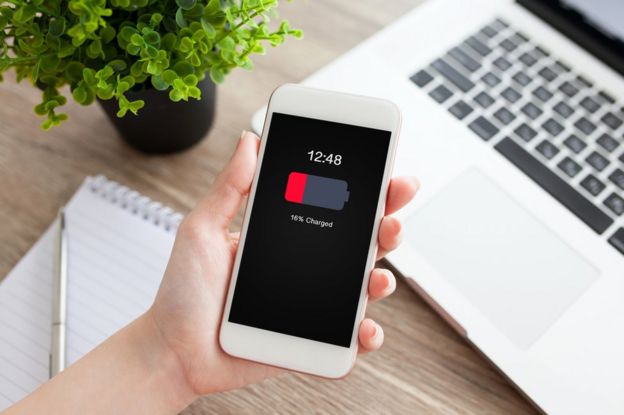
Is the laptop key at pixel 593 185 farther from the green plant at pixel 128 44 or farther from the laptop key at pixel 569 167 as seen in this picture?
the green plant at pixel 128 44

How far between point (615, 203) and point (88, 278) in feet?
2.14

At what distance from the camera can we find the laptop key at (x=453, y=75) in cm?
71

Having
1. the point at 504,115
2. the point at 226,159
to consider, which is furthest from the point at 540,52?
the point at 226,159

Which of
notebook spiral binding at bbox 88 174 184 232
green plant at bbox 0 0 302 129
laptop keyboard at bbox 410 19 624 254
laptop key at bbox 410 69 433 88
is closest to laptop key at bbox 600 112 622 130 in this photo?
laptop keyboard at bbox 410 19 624 254

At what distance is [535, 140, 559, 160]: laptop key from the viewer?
2.17ft

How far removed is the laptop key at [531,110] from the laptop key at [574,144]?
50mm

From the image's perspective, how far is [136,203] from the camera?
68cm

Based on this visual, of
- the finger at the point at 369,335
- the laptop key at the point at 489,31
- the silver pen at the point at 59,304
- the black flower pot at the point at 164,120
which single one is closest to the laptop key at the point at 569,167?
the laptop key at the point at 489,31

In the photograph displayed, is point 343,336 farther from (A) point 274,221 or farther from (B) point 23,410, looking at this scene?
(B) point 23,410

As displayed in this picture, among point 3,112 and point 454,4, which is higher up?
point 454,4

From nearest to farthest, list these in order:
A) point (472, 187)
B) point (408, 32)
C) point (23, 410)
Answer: point (23, 410)
point (472, 187)
point (408, 32)

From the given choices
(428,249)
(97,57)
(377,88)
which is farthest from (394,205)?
(97,57)

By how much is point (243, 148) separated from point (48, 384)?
1.03ft

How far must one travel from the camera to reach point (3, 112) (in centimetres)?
76
